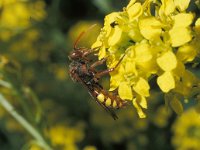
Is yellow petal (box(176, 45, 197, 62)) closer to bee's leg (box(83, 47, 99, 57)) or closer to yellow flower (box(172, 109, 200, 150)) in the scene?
bee's leg (box(83, 47, 99, 57))

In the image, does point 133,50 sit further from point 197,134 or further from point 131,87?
point 197,134

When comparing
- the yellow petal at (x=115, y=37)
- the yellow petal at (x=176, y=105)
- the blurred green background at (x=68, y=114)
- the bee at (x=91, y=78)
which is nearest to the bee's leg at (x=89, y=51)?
the bee at (x=91, y=78)

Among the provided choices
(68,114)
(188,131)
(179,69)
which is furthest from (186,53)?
(68,114)

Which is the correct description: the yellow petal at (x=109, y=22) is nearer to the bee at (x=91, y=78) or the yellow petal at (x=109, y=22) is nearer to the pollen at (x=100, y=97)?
the bee at (x=91, y=78)

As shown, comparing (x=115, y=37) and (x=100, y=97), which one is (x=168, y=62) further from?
(x=100, y=97)

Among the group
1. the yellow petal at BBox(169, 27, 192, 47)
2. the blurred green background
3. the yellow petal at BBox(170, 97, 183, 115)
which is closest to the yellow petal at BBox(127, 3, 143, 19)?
the yellow petal at BBox(169, 27, 192, 47)

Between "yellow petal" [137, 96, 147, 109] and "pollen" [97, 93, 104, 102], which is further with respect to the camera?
"pollen" [97, 93, 104, 102]
